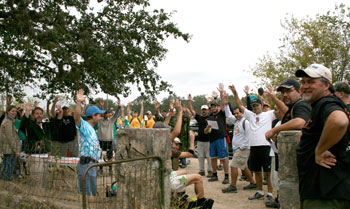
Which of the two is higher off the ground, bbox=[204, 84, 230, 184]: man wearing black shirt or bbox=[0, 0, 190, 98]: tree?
bbox=[0, 0, 190, 98]: tree

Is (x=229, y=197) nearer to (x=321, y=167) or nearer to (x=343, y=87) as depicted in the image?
(x=343, y=87)

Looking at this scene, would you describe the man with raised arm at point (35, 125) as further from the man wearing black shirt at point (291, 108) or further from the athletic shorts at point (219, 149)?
the man wearing black shirt at point (291, 108)

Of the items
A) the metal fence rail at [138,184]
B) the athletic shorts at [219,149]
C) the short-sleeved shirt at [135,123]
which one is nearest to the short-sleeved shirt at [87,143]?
the metal fence rail at [138,184]

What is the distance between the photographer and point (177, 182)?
4703mm

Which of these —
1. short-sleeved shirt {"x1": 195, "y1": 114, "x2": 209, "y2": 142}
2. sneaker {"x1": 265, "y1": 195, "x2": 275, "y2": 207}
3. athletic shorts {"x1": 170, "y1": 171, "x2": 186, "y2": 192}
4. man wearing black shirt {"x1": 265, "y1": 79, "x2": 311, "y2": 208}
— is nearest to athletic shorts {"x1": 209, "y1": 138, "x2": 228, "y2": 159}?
short-sleeved shirt {"x1": 195, "y1": 114, "x2": 209, "y2": 142}

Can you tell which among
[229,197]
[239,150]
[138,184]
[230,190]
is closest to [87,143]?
[138,184]

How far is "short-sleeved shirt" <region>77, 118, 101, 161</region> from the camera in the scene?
485 cm

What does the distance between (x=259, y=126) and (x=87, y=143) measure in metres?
3.43

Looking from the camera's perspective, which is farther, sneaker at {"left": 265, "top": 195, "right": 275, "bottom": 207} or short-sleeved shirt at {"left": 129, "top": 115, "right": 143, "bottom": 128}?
short-sleeved shirt at {"left": 129, "top": 115, "right": 143, "bottom": 128}

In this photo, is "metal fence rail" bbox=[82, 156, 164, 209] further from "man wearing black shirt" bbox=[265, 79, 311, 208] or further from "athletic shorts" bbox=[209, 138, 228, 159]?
"athletic shorts" bbox=[209, 138, 228, 159]

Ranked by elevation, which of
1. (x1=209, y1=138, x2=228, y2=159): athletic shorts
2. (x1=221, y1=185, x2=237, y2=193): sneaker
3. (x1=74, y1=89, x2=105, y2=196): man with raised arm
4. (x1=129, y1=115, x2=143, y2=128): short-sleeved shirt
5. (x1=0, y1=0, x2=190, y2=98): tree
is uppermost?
(x1=0, y1=0, x2=190, y2=98): tree

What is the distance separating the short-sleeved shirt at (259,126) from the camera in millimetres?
6365

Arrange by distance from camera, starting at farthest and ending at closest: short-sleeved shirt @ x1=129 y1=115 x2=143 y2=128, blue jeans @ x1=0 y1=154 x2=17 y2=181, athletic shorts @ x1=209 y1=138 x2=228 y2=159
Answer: short-sleeved shirt @ x1=129 y1=115 x2=143 y2=128
athletic shorts @ x1=209 y1=138 x2=228 y2=159
blue jeans @ x1=0 y1=154 x2=17 y2=181

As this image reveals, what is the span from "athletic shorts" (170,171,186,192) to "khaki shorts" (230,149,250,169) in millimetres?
2485
